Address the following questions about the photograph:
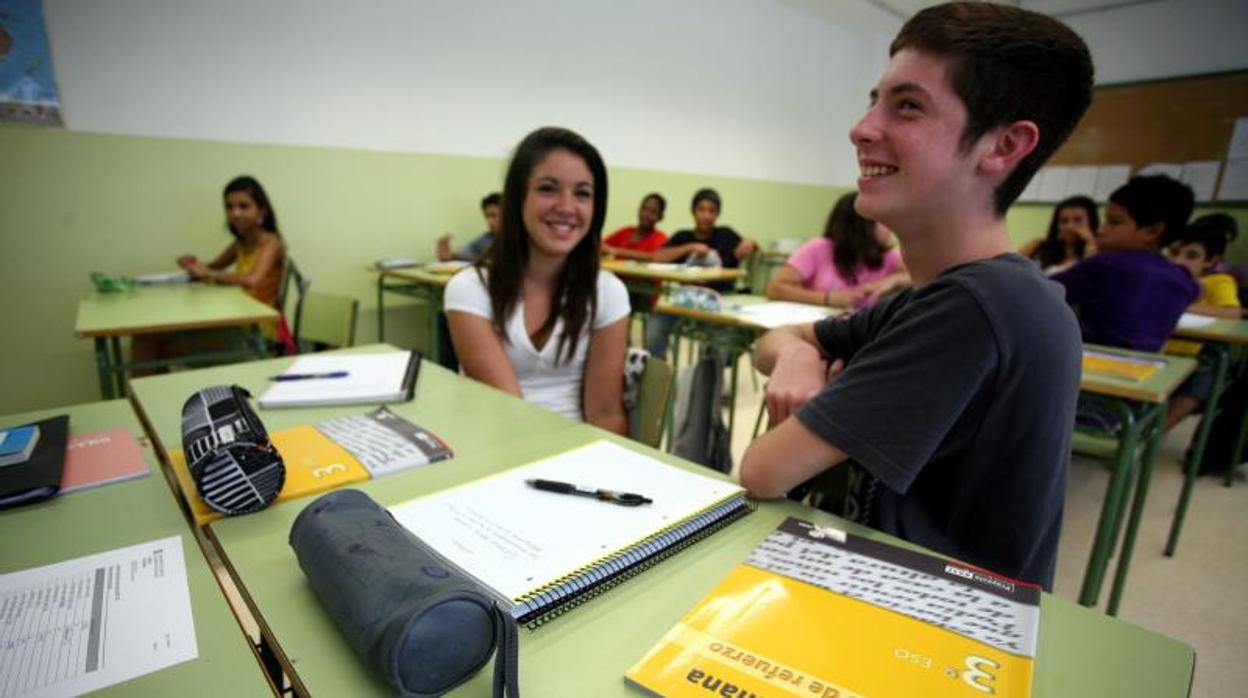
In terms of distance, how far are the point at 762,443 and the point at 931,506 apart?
0.27 m

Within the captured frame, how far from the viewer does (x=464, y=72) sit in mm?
4254

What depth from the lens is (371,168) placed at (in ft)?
13.2

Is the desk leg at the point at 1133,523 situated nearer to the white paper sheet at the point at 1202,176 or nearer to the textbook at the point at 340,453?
the textbook at the point at 340,453

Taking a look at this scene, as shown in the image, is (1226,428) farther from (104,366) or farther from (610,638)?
(104,366)

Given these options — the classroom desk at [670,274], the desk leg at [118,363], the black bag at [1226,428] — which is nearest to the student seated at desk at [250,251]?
the desk leg at [118,363]

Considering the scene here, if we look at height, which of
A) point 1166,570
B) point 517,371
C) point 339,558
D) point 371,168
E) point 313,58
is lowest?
point 1166,570

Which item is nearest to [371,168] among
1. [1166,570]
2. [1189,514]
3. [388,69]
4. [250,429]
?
[388,69]

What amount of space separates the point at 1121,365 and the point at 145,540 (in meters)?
2.42

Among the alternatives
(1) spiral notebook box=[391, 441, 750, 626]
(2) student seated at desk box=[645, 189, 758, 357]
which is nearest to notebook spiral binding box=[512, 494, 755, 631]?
(1) spiral notebook box=[391, 441, 750, 626]

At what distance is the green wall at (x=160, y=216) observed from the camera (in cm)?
302

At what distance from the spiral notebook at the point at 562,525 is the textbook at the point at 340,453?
0.16 metres

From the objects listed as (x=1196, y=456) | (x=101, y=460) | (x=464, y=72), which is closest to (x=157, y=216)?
(x=464, y=72)

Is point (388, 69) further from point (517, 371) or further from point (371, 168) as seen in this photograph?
point (517, 371)

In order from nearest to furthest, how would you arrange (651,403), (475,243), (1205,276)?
(651,403), (1205,276), (475,243)
